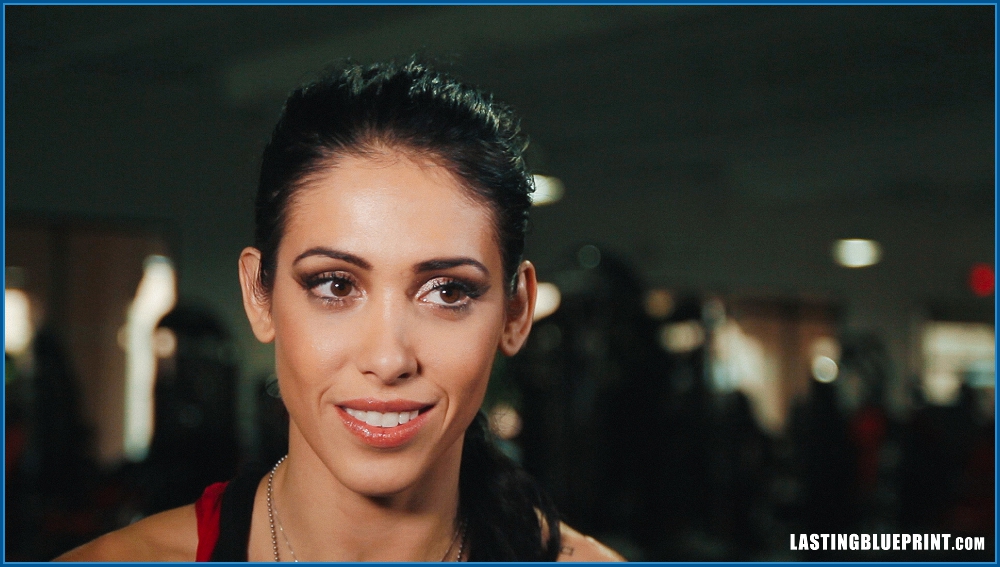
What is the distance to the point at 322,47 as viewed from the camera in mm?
4238

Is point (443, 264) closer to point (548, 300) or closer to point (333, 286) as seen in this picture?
point (333, 286)

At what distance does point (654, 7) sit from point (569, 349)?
6.29 feet

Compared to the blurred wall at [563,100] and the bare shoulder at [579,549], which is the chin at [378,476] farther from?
the blurred wall at [563,100]

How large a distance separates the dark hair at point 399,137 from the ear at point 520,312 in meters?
0.02

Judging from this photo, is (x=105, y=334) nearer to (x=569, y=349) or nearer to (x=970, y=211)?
(x=569, y=349)

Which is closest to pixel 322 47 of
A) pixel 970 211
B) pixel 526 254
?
pixel 526 254

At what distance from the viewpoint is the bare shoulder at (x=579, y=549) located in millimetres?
1281

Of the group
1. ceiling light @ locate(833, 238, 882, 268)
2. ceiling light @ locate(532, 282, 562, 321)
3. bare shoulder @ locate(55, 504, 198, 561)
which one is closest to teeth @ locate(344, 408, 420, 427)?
bare shoulder @ locate(55, 504, 198, 561)

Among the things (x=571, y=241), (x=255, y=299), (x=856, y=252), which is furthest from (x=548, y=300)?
(x=255, y=299)

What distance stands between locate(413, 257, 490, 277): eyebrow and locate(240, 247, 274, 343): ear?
0.20m

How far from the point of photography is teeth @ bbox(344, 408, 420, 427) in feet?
3.28

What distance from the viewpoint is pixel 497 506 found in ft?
4.07

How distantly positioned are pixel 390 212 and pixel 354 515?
385 millimetres

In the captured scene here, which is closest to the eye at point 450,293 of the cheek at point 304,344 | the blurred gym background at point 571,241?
the cheek at point 304,344
